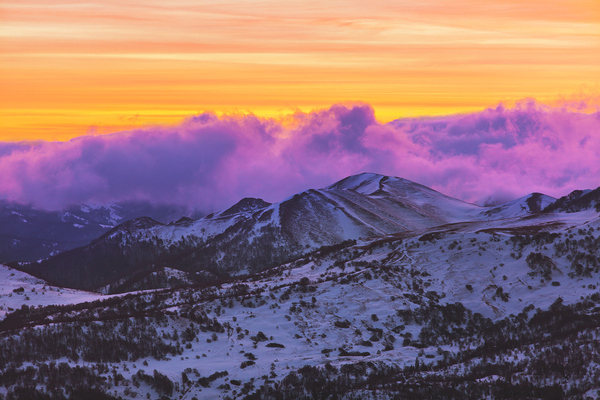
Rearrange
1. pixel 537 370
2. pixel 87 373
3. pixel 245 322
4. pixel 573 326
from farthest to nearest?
pixel 245 322
pixel 573 326
pixel 87 373
pixel 537 370

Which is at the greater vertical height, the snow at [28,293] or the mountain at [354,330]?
the snow at [28,293]

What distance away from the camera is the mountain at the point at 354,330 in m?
96.2

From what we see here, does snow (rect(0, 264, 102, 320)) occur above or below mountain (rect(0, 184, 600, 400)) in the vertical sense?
above

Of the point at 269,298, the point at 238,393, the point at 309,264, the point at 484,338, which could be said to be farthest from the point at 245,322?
the point at 309,264

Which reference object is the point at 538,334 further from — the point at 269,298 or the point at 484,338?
the point at 269,298

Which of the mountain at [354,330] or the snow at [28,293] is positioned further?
the snow at [28,293]

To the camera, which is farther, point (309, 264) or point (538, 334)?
point (309, 264)

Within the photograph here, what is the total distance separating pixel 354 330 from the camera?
12212 cm

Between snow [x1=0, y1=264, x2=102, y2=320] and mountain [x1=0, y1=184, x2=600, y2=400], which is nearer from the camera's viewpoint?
mountain [x1=0, y1=184, x2=600, y2=400]

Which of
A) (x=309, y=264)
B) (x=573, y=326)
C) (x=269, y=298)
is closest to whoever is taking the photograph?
(x=573, y=326)

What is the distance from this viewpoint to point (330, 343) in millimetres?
117750

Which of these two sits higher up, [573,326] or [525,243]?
[525,243]

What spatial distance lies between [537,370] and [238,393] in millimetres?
35785

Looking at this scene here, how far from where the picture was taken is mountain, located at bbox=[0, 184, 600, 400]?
3787 inches
